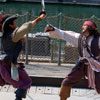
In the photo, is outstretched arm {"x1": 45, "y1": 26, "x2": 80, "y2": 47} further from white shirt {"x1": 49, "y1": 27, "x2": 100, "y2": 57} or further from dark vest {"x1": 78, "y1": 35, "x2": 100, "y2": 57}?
dark vest {"x1": 78, "y1": 35, "x2": 100, "y2": 57}

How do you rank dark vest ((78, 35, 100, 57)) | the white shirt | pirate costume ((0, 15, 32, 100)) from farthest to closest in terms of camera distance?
the white shirt, dark vest ((78, 35, 100, 57)), pirate costume ((0, 15, 32, 100))

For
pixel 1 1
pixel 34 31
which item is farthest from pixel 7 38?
pixel 1 1

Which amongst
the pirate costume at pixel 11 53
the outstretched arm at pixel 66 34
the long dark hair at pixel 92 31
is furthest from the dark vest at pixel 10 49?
the long dark hair at pixel 92 31

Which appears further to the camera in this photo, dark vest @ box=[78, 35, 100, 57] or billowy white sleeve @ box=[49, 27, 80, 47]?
billowy white sleeve @ box=[49, 27, 80, 47]

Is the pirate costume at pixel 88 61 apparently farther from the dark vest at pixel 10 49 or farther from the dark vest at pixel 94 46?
the dark vest at pixel 10 49

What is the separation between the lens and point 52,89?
5.93 metres

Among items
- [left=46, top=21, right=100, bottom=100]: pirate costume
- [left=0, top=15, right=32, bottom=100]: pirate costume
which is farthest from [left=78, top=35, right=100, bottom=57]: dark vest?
[left=0, top=15, right=32, bottom=100]: pirate costume

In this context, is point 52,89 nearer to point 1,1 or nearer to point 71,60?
point 71,60

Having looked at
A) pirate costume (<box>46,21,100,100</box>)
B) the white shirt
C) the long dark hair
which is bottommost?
pirate costume (<box>46,21,100,100</box>)

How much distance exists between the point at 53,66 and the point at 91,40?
2696mm

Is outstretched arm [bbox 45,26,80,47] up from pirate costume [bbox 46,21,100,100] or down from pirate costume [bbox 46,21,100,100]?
up

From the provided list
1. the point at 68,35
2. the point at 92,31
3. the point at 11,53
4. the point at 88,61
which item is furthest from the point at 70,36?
the point at 11,53

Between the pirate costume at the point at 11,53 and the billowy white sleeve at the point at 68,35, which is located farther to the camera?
the billowy white sleeve at the point at 68,35

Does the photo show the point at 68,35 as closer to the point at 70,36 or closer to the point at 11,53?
the point at 70,36
